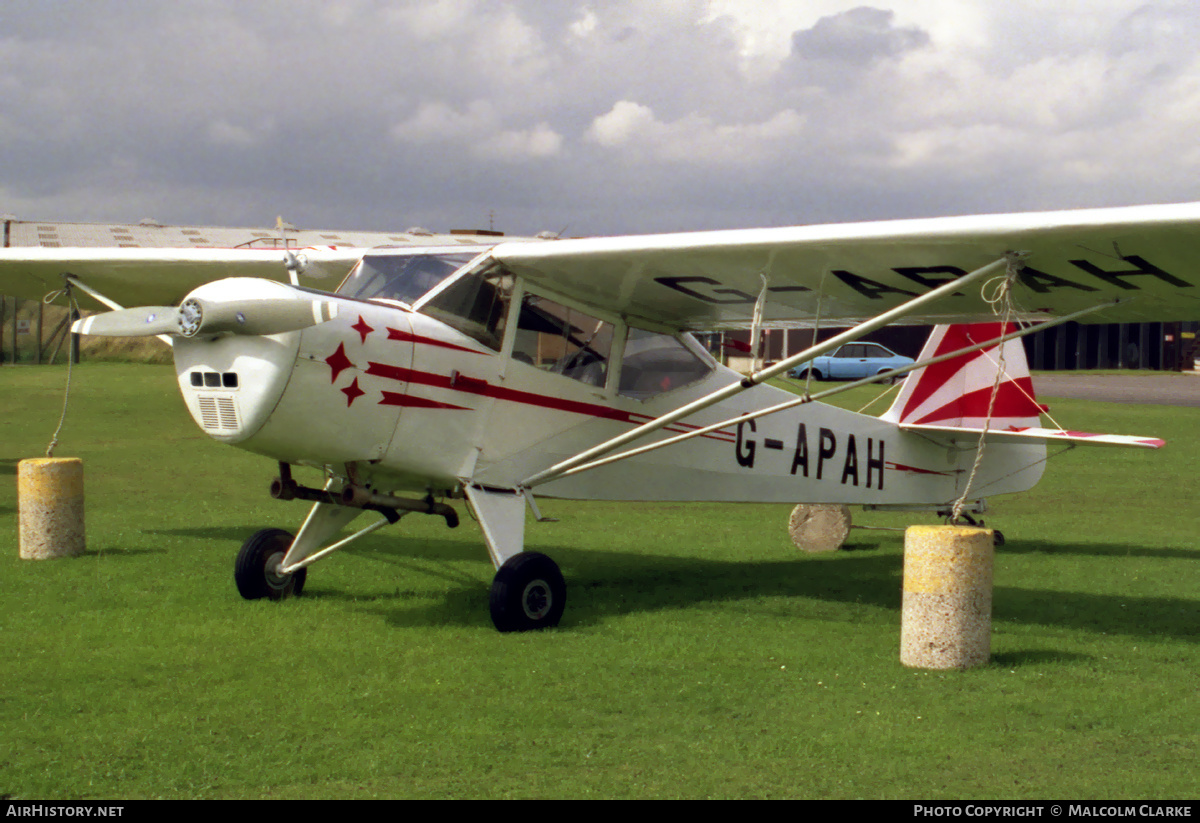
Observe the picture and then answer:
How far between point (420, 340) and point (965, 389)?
6.32 metres

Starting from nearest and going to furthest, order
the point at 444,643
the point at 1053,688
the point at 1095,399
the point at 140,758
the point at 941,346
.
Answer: the point at 140,758, the point at 1053,688, the point at 444,643, the point at 941,346, the point at 1095,399

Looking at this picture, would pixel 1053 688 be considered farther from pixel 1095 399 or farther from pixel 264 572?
pixel 1095 399

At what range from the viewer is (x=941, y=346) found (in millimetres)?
11062

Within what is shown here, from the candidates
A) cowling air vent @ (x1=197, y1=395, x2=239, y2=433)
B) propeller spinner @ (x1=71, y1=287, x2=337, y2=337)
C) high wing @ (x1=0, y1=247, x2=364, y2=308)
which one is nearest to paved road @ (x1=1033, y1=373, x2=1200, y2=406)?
high wing @ (x1=0, y1=247, x2=364, y2=308)

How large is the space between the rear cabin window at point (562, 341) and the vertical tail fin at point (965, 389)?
3.64 meters

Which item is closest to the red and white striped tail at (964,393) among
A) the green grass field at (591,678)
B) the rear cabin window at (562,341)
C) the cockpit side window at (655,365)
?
the green grass field at (591,678)

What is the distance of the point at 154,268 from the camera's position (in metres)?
9.82

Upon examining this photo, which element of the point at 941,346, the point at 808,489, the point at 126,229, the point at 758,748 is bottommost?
the point at 758,748

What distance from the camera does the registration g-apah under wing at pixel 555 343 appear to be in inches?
255

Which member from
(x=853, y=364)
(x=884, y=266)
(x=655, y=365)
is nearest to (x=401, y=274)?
(x=655, y=365)

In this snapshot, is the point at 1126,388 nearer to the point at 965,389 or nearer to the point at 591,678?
the point at 965,389

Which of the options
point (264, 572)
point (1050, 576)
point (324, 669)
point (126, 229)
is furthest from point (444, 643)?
point (126, 229)

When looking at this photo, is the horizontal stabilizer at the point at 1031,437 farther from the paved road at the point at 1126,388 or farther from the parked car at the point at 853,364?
the parked car at the point at 853,364

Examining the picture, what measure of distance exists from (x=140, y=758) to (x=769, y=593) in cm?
560
